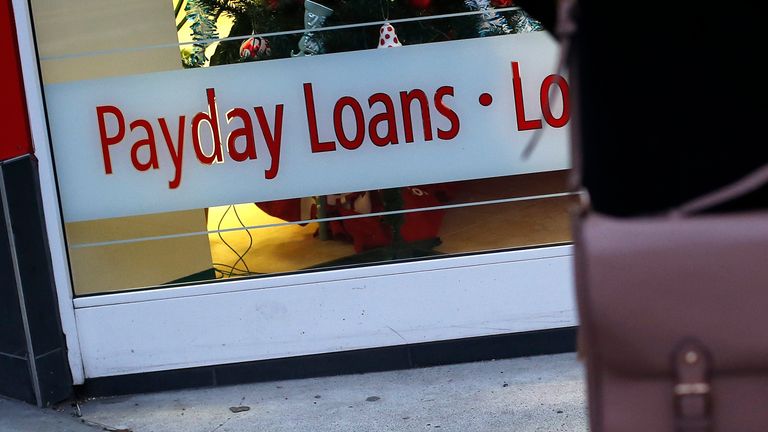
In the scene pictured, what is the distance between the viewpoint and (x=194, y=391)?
438 centimetres

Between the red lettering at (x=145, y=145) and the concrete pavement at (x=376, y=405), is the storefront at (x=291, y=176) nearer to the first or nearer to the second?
the red lettering at (x=145, y=145)

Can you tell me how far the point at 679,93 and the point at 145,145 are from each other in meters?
3.20

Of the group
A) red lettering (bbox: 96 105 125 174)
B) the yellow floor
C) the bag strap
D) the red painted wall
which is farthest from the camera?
the yellow floor

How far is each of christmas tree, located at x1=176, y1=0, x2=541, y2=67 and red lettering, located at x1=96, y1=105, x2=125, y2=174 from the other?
0.35 metres

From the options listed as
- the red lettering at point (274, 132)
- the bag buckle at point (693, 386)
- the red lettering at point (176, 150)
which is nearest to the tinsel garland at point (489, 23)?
the red lettering at point (274, 132)

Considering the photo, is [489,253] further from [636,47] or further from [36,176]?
[636,47]

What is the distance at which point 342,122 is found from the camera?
4.19 metres

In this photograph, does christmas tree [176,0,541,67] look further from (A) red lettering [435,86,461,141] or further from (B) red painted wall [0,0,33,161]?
(B) red painted wall [0,0,33,161]

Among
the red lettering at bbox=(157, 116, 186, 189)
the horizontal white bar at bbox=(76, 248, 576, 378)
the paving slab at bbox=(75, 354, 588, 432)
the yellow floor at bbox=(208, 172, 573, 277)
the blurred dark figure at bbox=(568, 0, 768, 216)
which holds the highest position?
the blurred dark figure at bbox=(568, 0, 768, 216)

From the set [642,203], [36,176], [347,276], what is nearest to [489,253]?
[347,276]

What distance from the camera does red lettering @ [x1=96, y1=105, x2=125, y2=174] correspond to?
4156mm

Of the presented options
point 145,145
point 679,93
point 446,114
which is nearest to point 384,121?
point 446,114

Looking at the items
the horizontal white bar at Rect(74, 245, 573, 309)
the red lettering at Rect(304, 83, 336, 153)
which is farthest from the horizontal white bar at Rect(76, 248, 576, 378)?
the red lettering at Rect(304, 83, 336, 153)

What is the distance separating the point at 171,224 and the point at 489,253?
1.35 meters
